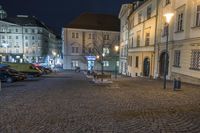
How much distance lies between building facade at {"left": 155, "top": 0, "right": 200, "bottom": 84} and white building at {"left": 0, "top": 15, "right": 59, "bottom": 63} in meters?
70.6

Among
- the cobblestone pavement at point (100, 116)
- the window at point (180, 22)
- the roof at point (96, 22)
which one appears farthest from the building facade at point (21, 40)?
the cobblestone pavement at point (100, 116)

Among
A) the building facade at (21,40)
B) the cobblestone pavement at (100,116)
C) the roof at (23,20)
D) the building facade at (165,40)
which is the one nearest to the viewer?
the cobblestone pavement at (100,116)

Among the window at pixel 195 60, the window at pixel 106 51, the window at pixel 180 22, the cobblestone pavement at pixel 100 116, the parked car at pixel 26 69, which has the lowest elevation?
the cobblestone pavement at pixel 100 116

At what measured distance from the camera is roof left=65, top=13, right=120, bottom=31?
198ft

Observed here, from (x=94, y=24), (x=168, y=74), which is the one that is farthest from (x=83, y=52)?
(x=168, y=74)

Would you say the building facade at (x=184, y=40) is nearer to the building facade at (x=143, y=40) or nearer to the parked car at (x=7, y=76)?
the building facade at (x=143, y=40)

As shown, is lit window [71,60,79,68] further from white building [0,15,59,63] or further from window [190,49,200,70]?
window [190,49,200,70]

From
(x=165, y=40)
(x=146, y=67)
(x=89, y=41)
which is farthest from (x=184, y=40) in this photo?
(x=89, y=41)

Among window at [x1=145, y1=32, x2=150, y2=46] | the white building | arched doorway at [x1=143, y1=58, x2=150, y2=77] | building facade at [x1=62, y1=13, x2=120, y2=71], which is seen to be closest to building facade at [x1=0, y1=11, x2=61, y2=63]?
the white building

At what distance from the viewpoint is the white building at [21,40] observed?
8488 centimetres

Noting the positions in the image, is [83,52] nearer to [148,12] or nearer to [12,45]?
[148,12]

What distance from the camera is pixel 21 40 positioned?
86.7 meters

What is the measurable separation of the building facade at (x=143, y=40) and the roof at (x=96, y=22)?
22.6 m

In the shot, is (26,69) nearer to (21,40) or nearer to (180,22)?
(180,22)
